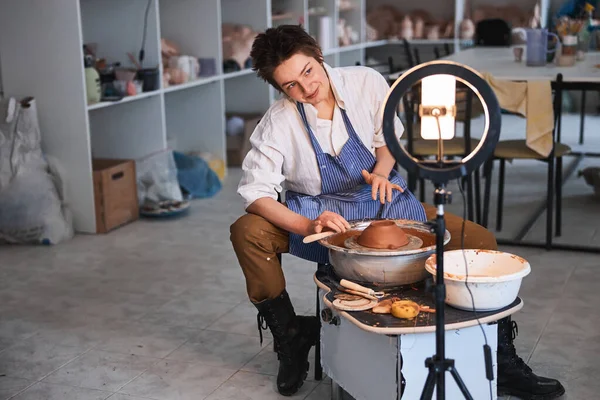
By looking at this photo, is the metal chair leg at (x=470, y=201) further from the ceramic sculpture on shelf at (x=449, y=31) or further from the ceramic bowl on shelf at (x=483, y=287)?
the ceramic sculpture on shelf at (x=449, y=31)

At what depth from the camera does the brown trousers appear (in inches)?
91.7

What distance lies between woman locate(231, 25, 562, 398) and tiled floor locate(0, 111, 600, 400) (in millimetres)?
222

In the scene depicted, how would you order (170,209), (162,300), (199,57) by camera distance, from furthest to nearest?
(199,57) < (170,209) < (162,300)

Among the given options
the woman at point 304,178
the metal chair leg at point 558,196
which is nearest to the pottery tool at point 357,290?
the woman at point 304,178

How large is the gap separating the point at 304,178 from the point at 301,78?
30 cm

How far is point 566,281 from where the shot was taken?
11.0 ft

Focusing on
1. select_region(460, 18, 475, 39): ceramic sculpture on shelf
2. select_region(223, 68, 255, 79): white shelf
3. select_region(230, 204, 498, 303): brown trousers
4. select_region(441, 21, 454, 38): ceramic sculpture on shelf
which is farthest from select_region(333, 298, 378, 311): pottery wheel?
select_region(441, 21, 454, 38): ceramic sculpture on shelf

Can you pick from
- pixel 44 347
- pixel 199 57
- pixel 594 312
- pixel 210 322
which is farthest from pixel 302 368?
pixel 199 57

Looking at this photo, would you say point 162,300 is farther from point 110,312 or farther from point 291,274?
point 291,274

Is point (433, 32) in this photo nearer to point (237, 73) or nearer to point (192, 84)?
point (237, 73)

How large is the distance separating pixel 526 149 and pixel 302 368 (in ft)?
6.11

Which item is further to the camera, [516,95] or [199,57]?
[199,57]

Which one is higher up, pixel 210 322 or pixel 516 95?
pixel 516 95

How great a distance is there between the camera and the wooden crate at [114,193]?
4168 millimetres
